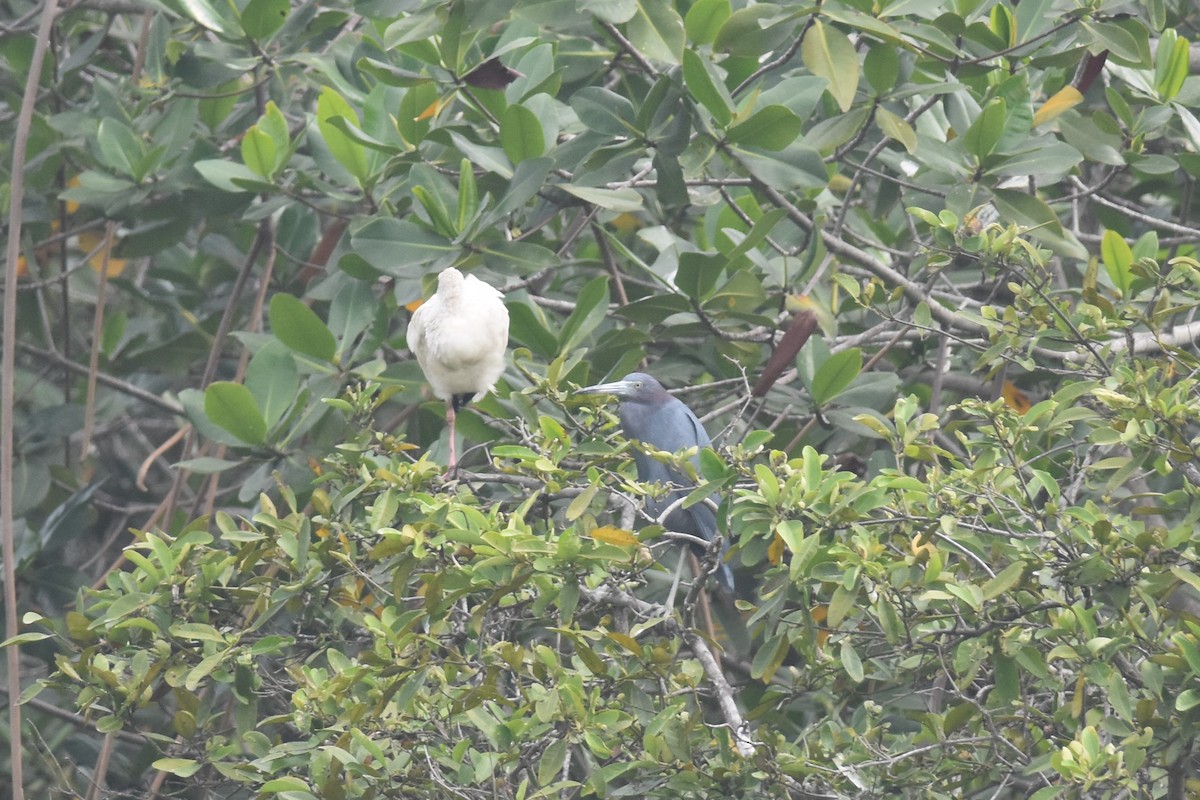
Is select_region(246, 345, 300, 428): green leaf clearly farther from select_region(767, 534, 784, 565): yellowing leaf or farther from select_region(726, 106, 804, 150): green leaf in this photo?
select_region(767, 534, 784, 565): yellowing leaf

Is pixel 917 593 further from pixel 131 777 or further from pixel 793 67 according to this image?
pixel 131 777

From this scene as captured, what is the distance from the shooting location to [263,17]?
413 cm

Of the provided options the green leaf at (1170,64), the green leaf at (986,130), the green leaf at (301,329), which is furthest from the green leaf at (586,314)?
the green leaf at (1170,64)

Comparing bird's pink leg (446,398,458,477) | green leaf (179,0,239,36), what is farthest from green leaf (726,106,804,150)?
green leaf (179,0,239,36)

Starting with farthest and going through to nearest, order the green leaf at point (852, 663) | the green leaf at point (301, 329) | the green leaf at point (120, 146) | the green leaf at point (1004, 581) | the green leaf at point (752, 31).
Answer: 1. the green leaf at point (120, 146)
2. the green leaf at point (301, 329)
3. the green leaf at point (752, 31)
4. the green leaf at point (852, 663)
5. the green leaf at point (1004, 581)

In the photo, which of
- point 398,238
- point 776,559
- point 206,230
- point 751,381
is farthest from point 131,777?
point 776,559

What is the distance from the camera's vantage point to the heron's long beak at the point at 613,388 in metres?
3.58

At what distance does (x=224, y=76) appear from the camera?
4.34m

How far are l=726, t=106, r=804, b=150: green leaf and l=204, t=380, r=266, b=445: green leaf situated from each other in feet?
4.75

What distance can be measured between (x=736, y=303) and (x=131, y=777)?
106 inches

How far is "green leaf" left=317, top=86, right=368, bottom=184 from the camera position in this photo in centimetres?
389

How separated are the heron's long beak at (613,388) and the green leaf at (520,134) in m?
0.65

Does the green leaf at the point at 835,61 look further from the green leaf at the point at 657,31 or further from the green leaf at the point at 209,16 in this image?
the green leaf at the point at 209,16

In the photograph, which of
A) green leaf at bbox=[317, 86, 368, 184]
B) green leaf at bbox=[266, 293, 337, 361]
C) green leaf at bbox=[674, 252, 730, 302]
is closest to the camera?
green leaf at bbox=[674, 252, 730, 302]
